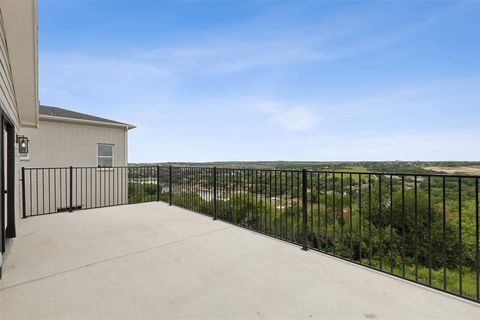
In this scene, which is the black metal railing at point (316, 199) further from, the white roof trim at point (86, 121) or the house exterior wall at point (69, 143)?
the white roof trim at point (86, 121)

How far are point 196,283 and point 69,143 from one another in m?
9.03

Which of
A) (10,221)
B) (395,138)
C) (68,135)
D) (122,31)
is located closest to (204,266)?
(10,221)

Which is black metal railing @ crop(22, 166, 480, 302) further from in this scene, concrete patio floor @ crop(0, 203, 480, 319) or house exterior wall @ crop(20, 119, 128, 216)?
house exterior wall @ crop(20, 119, 128, 216)

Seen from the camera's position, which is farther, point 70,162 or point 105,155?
point 105,155

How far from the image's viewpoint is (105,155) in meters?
9.60

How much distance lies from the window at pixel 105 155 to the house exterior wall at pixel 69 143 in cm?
15

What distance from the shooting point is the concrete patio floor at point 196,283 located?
5.70ft

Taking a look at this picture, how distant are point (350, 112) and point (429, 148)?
770cm

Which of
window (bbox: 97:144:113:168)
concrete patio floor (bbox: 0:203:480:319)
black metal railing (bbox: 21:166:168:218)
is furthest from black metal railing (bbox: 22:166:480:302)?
→ window (bbox: 97:144:113:168)

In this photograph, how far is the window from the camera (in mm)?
9422

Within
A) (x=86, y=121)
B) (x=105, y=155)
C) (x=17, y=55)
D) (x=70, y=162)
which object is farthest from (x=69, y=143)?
(x=17, y=55)

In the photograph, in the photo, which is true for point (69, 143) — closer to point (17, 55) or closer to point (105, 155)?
point (105, 155)

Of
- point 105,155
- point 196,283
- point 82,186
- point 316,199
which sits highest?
point 105,155

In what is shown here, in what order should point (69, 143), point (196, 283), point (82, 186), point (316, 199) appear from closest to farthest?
point (196, 283) → point (316, 199) → point (69, 143) → point (82, 186)
